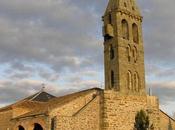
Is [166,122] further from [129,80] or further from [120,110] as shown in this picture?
[120,110]

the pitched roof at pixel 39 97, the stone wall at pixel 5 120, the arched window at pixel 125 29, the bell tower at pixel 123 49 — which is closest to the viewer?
the bell tower at pixel 123 49

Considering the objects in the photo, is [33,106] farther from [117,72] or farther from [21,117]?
[117,72]

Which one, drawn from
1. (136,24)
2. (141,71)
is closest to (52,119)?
(141,71)

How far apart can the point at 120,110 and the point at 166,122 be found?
25.9 feet

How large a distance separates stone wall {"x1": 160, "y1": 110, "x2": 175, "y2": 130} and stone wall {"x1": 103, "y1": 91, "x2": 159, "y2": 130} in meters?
3.42

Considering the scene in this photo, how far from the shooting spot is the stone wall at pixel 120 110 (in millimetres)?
38984

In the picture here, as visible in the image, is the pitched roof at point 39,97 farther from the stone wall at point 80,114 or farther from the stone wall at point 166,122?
the stone wall at point 166,122

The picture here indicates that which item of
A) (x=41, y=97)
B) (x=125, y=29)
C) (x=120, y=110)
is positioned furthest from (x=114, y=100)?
(x=41, y=97)

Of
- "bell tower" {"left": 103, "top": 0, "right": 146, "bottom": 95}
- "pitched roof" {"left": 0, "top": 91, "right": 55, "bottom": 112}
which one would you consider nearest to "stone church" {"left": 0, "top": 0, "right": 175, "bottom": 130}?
"bell tower" {"left": 103, "top": 0, "right": 146, "bottom": 95}

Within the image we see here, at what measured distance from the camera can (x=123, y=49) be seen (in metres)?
41.6

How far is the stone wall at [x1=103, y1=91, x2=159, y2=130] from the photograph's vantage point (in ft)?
128

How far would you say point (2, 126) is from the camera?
147 feet

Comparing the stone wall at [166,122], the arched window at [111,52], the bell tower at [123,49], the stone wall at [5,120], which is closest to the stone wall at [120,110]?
→ the bell tower at [123,49]

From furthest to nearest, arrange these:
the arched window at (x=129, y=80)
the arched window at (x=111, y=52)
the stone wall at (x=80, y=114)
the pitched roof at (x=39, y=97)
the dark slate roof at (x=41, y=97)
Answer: the dark slate roof at (x=41, y=97)
the pitched roof at (x=39, y=97)
the arched window at (x=111, y=52)
the arched window at (x=129, y=80)
the stone wall at (x=80, y=114)
